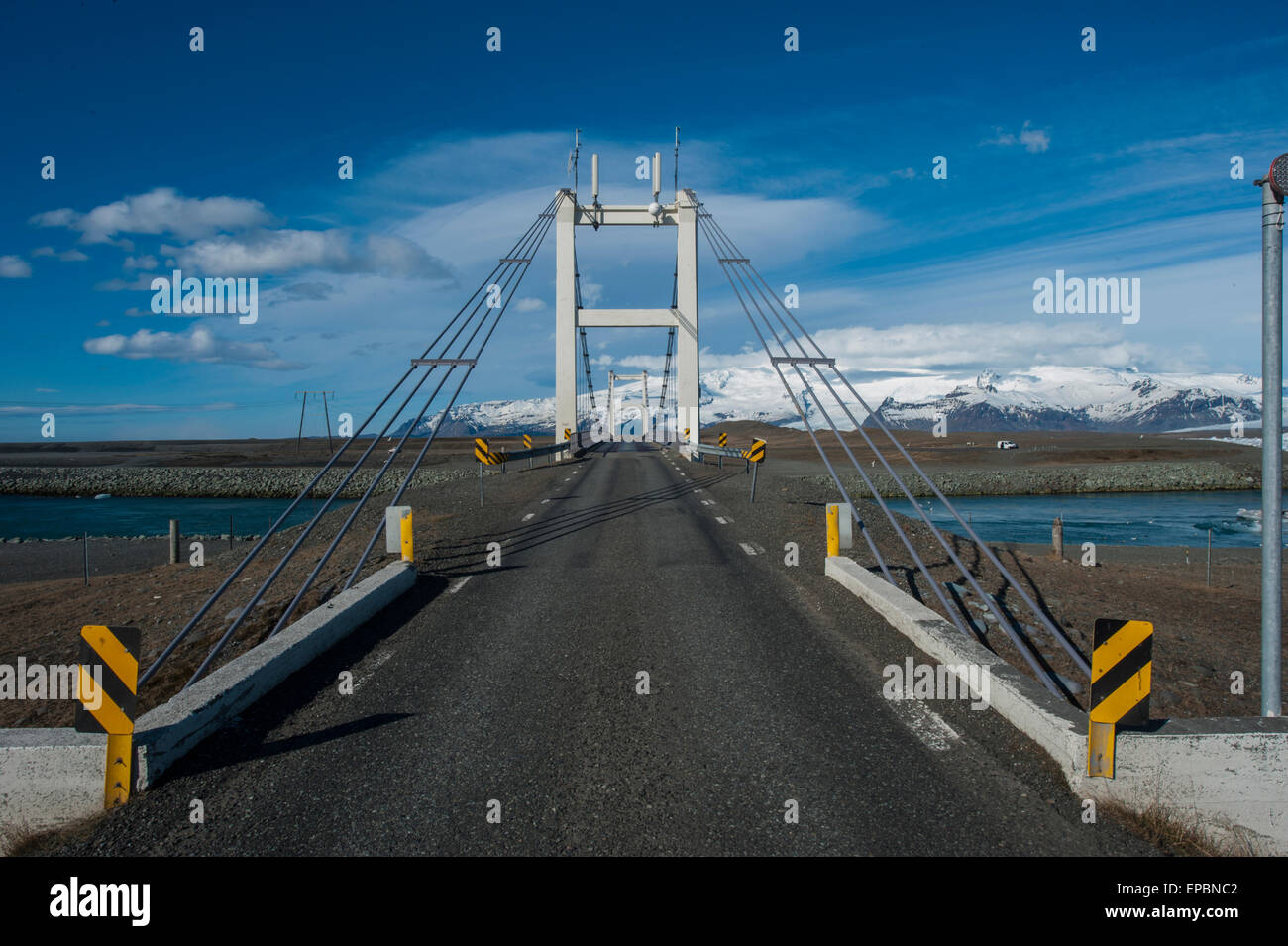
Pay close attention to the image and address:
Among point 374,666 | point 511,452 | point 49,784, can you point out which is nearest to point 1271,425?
point 374,666

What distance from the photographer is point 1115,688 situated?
15.4 feet

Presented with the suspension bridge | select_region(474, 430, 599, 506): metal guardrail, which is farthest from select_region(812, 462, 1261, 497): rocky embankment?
the suspension bridge

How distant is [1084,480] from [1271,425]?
176 ft

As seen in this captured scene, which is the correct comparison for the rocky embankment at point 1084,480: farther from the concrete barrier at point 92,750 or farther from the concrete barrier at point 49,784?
the concrete barrier at point 49,784

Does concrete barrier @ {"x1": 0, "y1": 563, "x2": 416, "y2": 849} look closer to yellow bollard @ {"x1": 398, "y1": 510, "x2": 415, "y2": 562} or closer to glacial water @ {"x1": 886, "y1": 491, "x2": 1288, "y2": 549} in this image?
yellow bollard @ {"x1": 398, "y1": 510, "x2": 415, "y2": 562}

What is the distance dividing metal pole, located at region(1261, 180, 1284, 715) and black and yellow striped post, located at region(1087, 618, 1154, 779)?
1.25 meters

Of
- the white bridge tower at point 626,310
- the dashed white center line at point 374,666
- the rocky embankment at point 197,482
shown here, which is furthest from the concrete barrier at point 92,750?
the rocky embankment at point 197,482

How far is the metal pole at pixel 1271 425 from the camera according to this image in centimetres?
525

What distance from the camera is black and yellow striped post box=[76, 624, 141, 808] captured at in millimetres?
4621

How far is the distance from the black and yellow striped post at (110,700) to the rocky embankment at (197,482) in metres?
45.8
